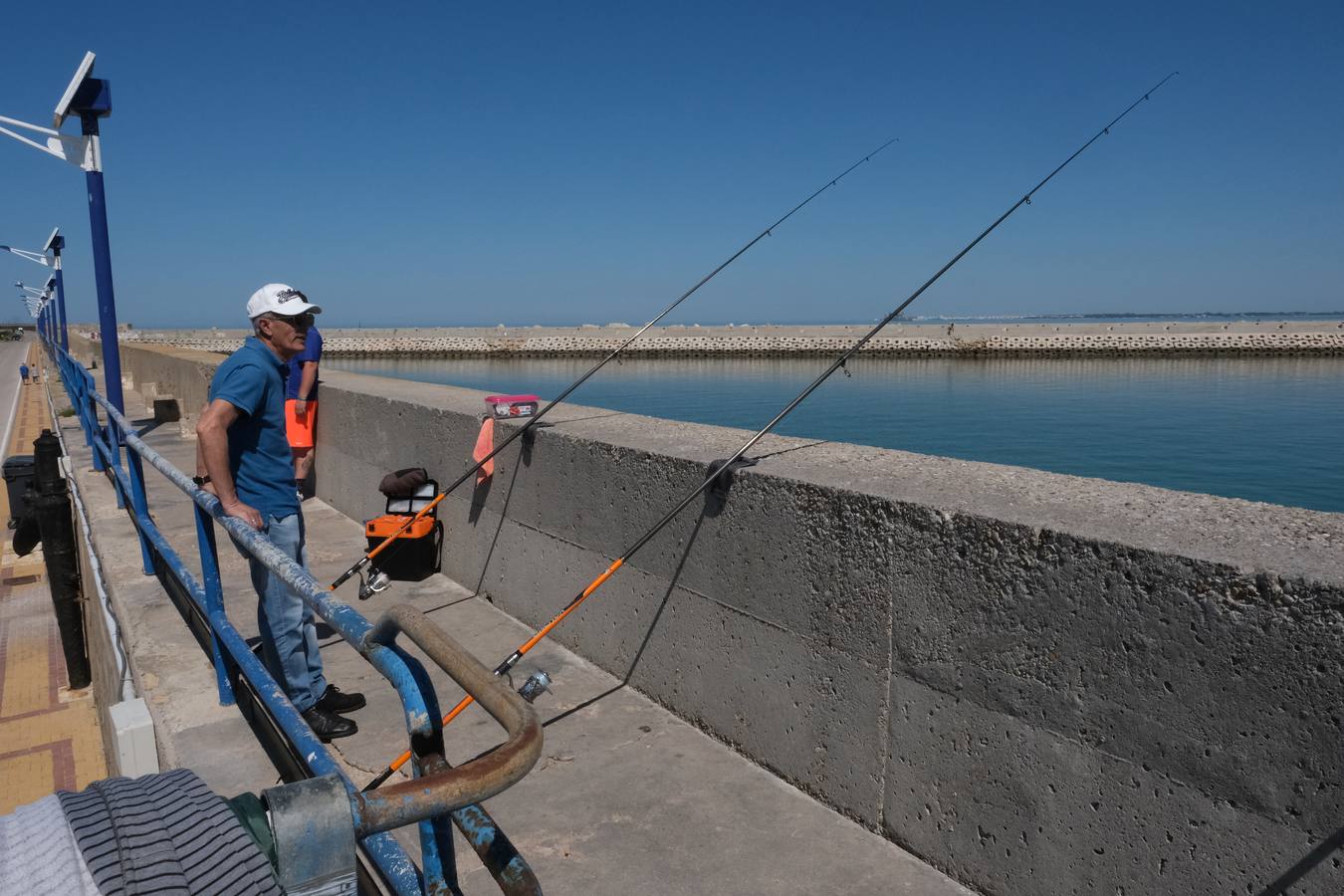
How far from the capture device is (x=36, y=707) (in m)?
6.48

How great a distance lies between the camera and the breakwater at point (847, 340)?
64562 mm

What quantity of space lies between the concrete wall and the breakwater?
6636 cm

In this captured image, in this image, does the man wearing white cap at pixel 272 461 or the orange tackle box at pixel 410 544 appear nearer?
the man wearing white cap at pixel 272 461

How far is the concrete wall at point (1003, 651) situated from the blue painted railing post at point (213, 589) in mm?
1529

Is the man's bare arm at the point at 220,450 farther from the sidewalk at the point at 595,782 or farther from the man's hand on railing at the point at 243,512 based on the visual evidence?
the sidewalk at the point at 595,782

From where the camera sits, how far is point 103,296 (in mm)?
9148

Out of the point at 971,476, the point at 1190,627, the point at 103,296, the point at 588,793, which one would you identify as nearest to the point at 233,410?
the point at 588,793

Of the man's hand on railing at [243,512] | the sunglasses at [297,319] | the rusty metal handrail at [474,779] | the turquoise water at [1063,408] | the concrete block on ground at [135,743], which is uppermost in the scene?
the sunglasses at [297,319]

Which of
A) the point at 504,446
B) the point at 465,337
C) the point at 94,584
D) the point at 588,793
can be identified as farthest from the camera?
the point at 465,337

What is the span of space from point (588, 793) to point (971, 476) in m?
1.67

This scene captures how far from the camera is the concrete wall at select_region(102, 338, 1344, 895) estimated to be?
6.49ft

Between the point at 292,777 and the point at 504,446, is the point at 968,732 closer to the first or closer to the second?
the point at 292,777

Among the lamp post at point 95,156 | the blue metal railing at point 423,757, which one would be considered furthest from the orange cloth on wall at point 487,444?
the lamp post at point 95,156

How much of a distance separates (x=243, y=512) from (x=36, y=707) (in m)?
4.58
